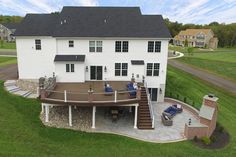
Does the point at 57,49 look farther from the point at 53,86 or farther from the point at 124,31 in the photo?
the point at 124,31

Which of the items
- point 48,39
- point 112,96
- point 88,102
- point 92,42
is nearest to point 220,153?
point 112,96

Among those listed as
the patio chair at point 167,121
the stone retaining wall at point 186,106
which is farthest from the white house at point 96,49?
the patio chair at point 167,121

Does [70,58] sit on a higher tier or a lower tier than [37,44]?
lower

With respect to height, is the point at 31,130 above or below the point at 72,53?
below

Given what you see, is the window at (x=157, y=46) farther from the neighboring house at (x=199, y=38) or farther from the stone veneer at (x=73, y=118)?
the neighboring house at (x=199, y=38)

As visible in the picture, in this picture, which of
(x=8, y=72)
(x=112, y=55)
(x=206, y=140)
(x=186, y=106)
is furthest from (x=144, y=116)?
(x=8, y=72)

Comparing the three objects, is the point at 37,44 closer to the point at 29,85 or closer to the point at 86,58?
the point at 29,85
